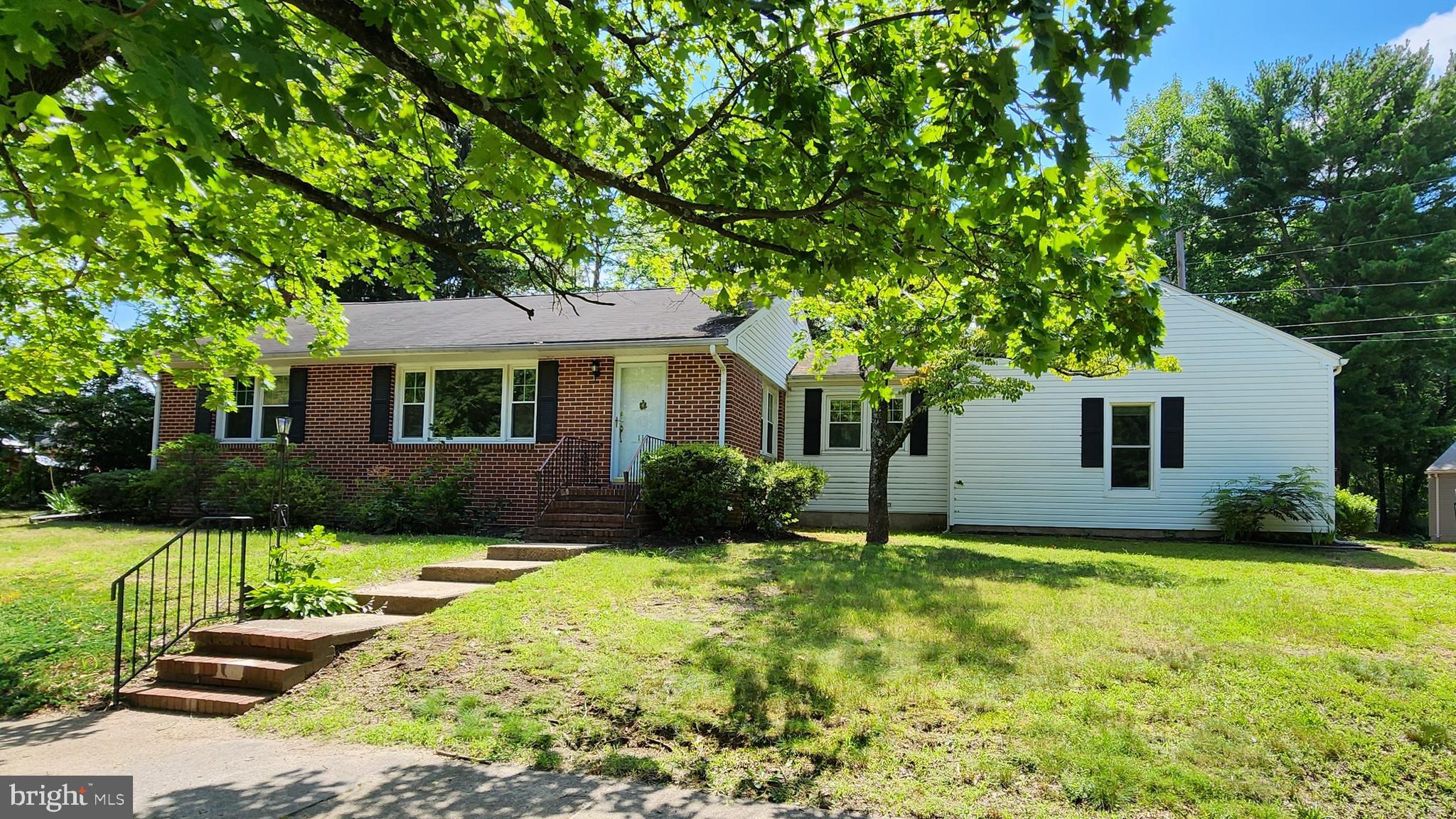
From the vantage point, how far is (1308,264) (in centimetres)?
2644

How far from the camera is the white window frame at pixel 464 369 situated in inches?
534

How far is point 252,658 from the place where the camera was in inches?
231

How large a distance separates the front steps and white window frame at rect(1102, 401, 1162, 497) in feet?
42.5

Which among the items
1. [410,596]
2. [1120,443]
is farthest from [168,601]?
[1120,443]

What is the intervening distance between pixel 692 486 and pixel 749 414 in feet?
11.7

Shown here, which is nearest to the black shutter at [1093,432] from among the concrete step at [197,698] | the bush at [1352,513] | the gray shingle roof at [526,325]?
the bush at [1352,513]

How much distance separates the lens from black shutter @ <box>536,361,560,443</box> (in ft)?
43.5

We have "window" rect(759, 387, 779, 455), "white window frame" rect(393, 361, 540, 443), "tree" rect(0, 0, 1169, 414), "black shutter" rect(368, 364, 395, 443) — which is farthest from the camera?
"window" rect(759, 387, 779, 455)

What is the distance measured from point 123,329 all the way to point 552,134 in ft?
19.8

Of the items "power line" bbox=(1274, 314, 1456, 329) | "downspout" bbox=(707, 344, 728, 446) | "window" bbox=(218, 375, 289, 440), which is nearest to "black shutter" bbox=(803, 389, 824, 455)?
"downspout" bbox=(707, 344, 728, 446)

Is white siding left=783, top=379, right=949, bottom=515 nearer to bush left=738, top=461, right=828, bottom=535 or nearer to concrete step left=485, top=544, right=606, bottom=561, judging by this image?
bush left=738, top=461, right=828, bottom=535

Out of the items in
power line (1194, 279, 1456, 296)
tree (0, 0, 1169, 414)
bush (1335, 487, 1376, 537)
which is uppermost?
power line (1194, 279, 1456, 296)

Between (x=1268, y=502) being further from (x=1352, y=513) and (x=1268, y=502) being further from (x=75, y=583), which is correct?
(x=75, y=583)

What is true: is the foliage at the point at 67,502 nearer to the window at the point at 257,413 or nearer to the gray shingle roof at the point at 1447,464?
the window at the point at 257,413
